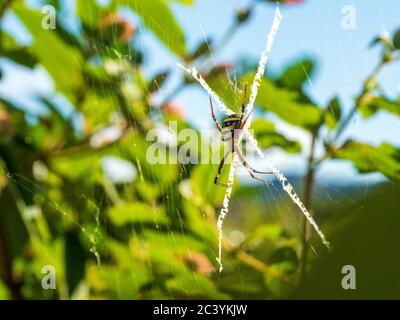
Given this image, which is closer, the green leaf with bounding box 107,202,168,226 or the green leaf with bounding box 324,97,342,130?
the green leaf with bounding box 324,97,342,130

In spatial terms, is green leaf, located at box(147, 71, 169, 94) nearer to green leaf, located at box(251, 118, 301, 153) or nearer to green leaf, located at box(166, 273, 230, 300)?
green leaf, located at box(251, 118, 301, 153)

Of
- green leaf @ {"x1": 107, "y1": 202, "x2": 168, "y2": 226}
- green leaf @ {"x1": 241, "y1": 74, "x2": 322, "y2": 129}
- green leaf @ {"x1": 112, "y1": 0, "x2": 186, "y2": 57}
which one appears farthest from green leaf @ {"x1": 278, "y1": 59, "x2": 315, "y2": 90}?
green leaf @ {"x1": 107, "y1": 202, "x2": 168, "y2": 226}

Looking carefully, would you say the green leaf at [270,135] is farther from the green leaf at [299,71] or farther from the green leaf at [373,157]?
the green leaf at [299,71]

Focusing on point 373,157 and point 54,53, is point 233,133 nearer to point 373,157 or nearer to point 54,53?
point 373,157

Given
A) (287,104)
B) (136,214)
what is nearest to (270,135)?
(287,104)

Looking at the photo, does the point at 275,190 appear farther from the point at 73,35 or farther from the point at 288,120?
the point at 73,35

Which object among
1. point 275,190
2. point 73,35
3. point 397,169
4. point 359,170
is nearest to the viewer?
point 397,169

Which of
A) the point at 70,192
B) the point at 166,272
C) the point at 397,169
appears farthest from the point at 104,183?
the point at 397,169
